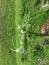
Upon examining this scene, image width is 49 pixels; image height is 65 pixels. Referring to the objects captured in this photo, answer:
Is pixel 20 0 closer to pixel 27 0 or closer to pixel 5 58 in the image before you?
pixel 27 0

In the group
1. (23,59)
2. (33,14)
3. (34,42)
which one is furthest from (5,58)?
(33,14)

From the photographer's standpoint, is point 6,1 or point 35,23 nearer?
point 35,23

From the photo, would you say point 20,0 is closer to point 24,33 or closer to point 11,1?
point 11,1

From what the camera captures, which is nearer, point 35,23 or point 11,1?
point 35,23

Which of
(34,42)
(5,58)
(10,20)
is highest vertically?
(10,20)

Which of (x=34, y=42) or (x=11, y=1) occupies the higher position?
(x=11, y=1)

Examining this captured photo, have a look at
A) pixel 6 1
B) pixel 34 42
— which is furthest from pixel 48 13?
pixel 6 1
